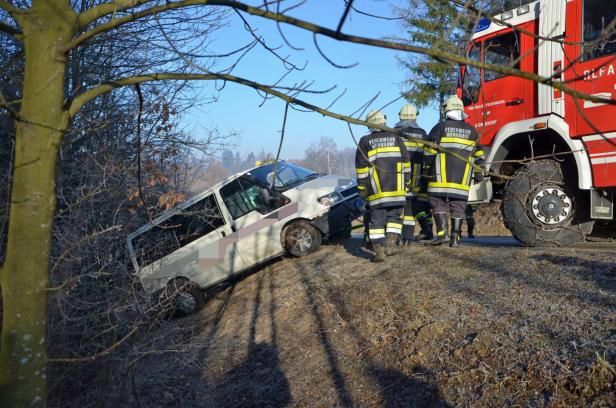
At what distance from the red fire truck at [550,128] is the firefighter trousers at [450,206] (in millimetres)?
334

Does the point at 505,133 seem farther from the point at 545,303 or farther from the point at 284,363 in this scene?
the point at 284,363

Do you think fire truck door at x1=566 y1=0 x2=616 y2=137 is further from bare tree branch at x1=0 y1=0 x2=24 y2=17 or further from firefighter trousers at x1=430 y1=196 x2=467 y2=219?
bare tree branch at x1=0 y1=0 x2=24 y2=17

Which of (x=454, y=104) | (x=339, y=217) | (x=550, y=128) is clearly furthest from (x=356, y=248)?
(x=550, y=128)

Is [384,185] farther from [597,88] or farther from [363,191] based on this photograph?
[597,88]

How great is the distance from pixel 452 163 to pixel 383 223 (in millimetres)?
1173

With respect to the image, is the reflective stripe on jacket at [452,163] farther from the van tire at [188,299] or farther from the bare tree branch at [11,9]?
the bare tree branch at [11,9]

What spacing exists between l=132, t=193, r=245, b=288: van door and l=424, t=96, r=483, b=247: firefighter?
11.2 feet

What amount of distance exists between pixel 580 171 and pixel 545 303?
2261 millimetres

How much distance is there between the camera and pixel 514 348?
11.6ft

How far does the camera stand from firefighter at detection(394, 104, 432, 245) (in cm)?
750

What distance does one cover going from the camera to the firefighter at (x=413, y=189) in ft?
24.6

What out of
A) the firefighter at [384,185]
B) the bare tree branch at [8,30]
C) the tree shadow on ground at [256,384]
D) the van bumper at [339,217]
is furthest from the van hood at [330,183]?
the bare tree branch at [8,30]

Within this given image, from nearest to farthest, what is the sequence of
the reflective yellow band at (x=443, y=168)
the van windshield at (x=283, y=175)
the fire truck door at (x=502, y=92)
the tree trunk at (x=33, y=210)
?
the tree trunk at (x=33, y=210) < the fire truck door at (x=502, y=92) < the reflective yellow band at (x=443, y=168) < the van windshield at (x=283, y=175)

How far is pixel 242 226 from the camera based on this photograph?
857 cm
